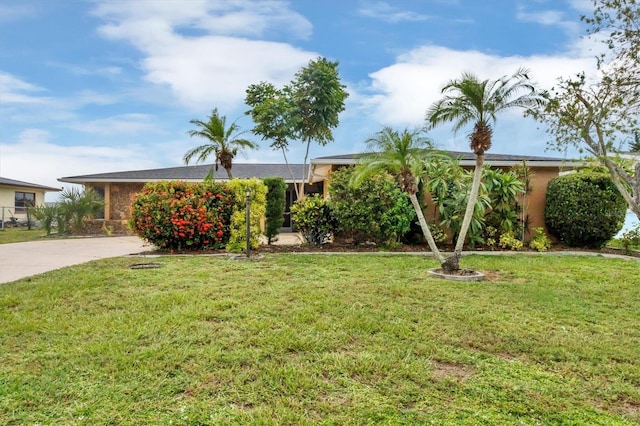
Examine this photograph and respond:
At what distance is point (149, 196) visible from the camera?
10.1m

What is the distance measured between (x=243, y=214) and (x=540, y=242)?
323 inches

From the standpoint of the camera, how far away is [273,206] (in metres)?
11.4

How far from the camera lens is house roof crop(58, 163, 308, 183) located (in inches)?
786

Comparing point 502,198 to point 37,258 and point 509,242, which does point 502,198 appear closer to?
point 509,242

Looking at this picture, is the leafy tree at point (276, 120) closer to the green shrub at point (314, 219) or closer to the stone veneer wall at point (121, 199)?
the stone veneer wall at point (121, 199)

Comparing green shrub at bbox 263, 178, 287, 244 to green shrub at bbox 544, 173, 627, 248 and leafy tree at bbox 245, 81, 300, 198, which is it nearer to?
green shrub at bbox 544, 173, 627, 248

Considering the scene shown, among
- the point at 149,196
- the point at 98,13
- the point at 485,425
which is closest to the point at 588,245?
the point at 485,425

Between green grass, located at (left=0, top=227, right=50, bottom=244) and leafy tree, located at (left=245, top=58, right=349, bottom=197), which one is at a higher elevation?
leafy tree, located at (left=245, top=58, right=349, bottom=197)

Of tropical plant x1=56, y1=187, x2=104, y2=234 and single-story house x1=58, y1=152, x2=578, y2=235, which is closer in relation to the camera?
single-story house x1=58, y1=152, x2=578, y2=235

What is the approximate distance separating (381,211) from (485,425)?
8119mm

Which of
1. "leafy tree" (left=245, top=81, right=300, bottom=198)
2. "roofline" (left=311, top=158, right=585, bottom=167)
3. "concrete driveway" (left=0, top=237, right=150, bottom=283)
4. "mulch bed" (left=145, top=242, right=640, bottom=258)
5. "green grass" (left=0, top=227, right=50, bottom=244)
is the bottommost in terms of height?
"concrete driveway" (left=0, top=237, right=150, bottom=283)

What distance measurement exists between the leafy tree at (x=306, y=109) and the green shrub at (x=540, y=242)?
10865mm

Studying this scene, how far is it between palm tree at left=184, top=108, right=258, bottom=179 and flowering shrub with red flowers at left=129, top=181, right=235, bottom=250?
18.9ft

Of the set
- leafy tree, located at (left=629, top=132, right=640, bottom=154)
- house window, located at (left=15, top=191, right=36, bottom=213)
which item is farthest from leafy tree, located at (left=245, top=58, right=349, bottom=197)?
house window, located at (left=15, top=191, right=36, bottom=213)
